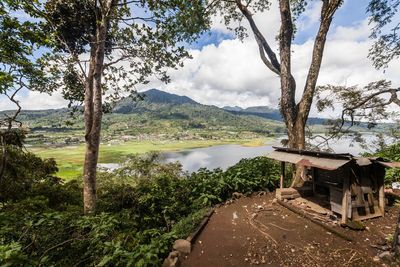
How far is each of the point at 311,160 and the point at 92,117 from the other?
288 inches

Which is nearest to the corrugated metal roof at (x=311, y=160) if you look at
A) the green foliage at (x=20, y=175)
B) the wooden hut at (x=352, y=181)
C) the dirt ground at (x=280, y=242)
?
the wooden hut at (x=352, y=181)

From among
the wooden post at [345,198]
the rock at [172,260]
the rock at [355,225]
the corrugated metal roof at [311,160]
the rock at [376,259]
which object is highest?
the corrugated metal roof at [311,160]

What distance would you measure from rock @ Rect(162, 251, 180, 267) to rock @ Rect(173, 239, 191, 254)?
0.91 feet

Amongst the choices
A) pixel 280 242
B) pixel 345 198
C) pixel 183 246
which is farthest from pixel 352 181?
pixel 183 246

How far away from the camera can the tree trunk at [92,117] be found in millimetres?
7128

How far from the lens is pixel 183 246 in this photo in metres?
4.77

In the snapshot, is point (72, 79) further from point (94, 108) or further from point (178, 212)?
point (178, 212)

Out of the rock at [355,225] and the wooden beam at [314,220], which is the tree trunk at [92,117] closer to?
the wooden beam at [314,220]

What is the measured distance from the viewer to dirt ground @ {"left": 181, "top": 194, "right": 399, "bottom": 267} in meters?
4.41

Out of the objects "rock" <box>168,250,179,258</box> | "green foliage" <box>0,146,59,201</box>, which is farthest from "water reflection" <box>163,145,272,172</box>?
"rock" <box>168,250,179,258</box>

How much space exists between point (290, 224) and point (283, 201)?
4.77ft

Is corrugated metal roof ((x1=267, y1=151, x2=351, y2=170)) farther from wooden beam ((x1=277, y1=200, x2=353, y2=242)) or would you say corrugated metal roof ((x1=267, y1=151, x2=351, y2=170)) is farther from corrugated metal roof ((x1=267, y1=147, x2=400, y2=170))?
wooden beam ((x1=277, y1=200, x2=353, y2=242))

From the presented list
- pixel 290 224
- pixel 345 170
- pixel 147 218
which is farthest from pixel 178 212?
pixel 345 170

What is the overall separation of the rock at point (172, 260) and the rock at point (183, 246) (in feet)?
0.91
